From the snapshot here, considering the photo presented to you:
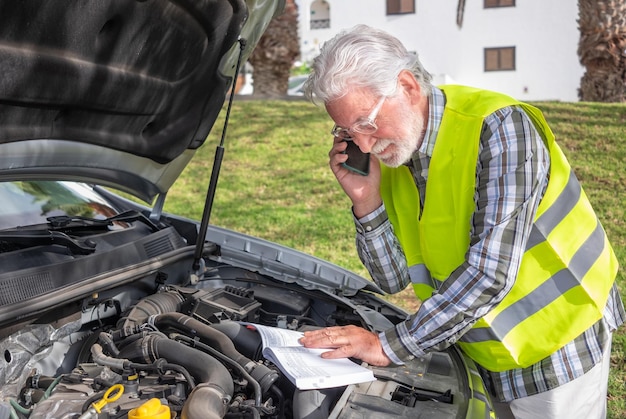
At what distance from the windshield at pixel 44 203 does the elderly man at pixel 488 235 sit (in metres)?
1.28

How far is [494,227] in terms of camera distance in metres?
1.86

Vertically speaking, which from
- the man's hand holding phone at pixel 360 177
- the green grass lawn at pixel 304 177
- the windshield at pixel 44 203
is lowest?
the green grass lawn at pixel 304 177

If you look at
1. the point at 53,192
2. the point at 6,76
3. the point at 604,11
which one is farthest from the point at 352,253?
the point at 604,11

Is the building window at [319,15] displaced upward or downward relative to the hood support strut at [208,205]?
upward

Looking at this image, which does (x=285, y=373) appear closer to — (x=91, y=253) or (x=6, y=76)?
(x=91, y=253)

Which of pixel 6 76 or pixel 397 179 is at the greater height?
pixel 6 76

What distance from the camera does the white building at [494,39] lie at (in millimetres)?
18812

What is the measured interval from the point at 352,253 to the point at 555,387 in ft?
13.9

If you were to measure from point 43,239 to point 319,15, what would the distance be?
20831mm

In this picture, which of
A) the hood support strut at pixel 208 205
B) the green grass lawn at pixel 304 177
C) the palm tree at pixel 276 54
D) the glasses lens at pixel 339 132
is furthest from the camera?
the palm tree at pixel 276 54

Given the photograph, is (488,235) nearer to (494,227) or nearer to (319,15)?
(494,227)

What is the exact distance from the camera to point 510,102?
198 cm

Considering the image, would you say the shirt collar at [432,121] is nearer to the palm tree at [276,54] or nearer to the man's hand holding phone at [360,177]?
the man's hand holding phone at [360,177]

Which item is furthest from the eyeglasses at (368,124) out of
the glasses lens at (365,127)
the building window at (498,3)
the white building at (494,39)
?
the building window at (498,3)
